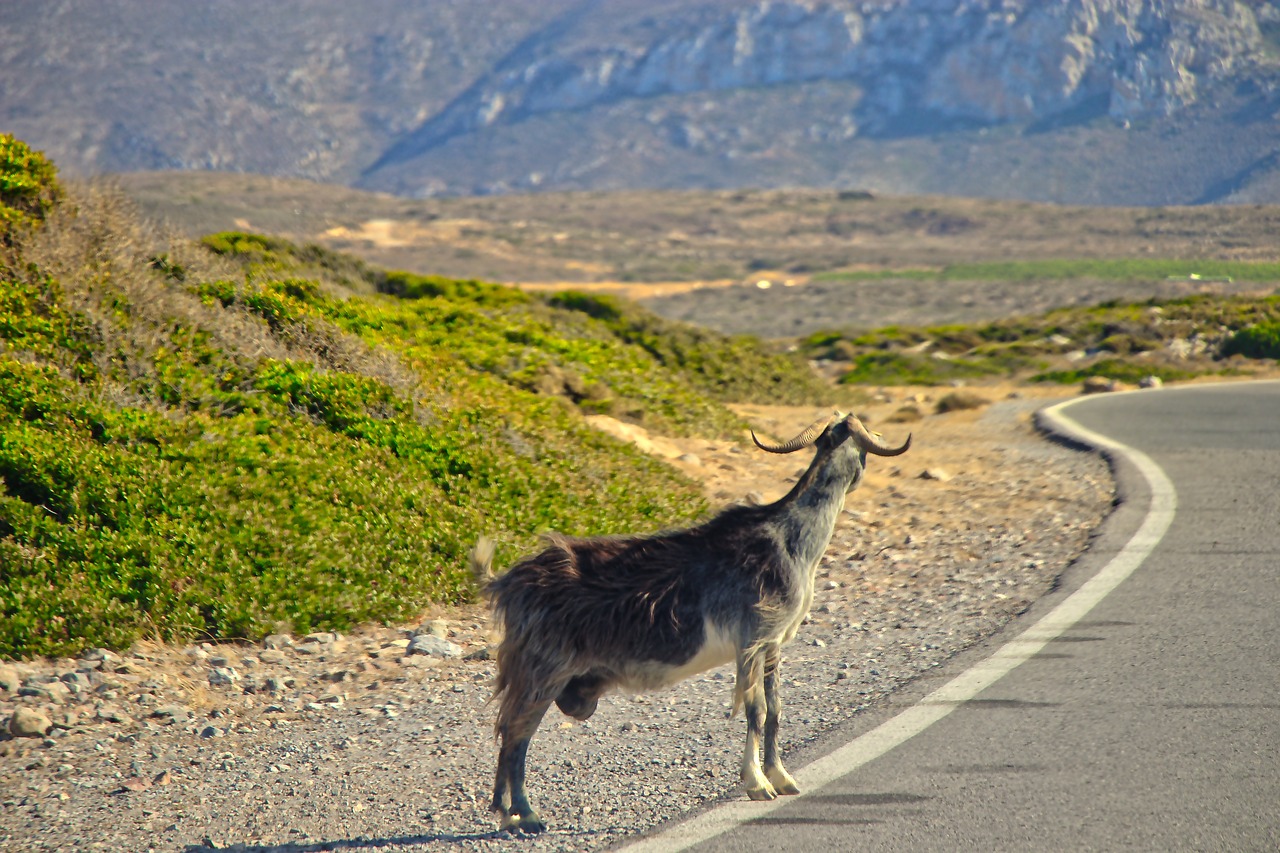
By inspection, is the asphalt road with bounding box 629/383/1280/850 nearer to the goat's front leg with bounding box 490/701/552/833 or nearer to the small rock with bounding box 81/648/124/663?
the goat's front leg with bounding box 490/701/552/833

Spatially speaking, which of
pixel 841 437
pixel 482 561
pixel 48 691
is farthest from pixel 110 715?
pixel 841 437

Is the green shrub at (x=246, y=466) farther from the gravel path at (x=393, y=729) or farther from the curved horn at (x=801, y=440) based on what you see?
the curved horn at (x=801, y=440)

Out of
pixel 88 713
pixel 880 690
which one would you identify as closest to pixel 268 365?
pixel 88 713

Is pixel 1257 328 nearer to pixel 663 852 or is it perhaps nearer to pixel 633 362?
pixel 633 362

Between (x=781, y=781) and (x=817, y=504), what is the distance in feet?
3.56

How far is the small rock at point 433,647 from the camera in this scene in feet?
24.1

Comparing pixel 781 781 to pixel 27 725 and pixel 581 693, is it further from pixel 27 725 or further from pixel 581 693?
pixel 27 725

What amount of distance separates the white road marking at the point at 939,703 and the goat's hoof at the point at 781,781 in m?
0.04

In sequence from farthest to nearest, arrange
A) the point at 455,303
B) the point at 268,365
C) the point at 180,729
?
the point at 455,303, the point at 268,365, the point at 180,729

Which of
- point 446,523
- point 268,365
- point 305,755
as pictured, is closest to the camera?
point 305,755

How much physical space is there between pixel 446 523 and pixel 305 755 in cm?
344

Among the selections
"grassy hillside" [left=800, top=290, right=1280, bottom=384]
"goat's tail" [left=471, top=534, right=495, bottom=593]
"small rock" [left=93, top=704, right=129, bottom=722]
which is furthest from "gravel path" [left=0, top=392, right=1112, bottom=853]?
"grassy hillside" [left=800, top=290, right=1280, bottom=384]

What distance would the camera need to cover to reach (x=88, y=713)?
6.18 meters

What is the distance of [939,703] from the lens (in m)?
5.85
